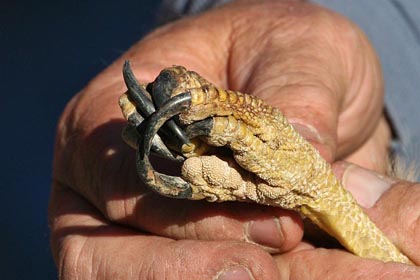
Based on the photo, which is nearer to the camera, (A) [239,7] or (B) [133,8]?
(A) [239,7]

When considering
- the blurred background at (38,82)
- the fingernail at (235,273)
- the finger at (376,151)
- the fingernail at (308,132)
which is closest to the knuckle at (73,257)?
the fingernail at (235,273)

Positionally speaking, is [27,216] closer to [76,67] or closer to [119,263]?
[76,67]

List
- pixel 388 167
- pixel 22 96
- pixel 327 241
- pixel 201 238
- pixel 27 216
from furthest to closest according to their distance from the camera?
1. pixel 22 96
2. pixel 27 216
3. pixel 388 167
4. pixel 327 241
5. pixel 201 238

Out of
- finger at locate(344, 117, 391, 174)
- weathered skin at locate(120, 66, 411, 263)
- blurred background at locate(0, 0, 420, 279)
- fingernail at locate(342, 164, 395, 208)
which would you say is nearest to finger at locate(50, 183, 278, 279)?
weathered skin at locate(120, 66, 411, 263)

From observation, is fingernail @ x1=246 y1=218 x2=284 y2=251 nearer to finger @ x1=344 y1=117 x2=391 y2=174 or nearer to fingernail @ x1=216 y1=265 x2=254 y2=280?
fingernail @ x1=216 y1=265 x2=254 y2=280

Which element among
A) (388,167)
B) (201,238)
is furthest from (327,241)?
(388,167)

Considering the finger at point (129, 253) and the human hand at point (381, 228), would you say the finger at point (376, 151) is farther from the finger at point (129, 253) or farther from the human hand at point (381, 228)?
the finger at point (129, 253)
